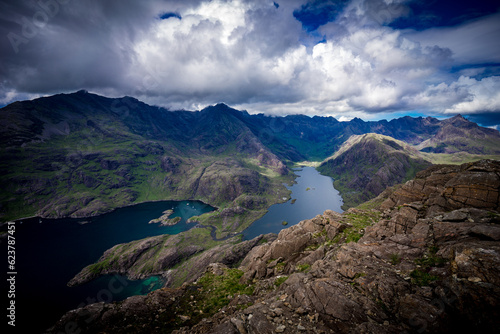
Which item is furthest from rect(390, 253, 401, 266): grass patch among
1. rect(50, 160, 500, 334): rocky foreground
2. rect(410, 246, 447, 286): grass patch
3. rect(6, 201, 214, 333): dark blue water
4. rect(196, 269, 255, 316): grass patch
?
rect(6, 201, 214, 333): dark blue water

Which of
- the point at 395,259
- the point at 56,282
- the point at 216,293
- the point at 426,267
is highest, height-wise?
the point at 426,267

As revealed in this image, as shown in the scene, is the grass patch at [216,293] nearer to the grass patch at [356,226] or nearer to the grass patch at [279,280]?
the grass patch at [279,280]

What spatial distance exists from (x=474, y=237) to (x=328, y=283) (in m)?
14.4

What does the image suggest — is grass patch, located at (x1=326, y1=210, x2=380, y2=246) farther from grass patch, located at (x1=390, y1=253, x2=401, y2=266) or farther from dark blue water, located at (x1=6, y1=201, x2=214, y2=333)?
dark blue water, located at (x1=6, y1=201, x2=214, y2=333)

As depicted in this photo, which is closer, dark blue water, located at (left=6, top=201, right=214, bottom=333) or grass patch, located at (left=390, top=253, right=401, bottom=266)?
grass patch, located at (left=390, top=253, right=401, bottom=266)

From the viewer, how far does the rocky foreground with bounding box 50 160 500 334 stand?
498 inches

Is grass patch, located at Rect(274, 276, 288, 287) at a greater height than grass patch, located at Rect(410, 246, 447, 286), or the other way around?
grass patch, located at Rect(410, 246, 447, 286)

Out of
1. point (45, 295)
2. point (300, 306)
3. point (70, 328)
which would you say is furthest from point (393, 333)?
point (45, 295)

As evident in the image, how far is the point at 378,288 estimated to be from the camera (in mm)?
16359

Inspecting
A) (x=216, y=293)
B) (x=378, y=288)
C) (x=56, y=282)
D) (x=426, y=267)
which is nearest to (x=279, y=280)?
(x=216, y=293)

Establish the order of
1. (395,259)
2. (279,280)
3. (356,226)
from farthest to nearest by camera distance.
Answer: (356,226) < (279,280) < (395,259)

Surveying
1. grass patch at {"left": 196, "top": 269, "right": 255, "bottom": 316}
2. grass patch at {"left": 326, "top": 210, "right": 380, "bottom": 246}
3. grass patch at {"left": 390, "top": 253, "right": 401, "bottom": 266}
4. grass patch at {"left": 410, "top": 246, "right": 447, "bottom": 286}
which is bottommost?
grass patch at {"left": 196, "top": 269, "right": 255, "bottom": 316}

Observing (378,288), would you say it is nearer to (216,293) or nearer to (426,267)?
(426,267)

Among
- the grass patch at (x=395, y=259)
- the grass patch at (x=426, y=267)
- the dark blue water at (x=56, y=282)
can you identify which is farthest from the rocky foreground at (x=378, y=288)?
the dark blue water at (x=56, y=282)
